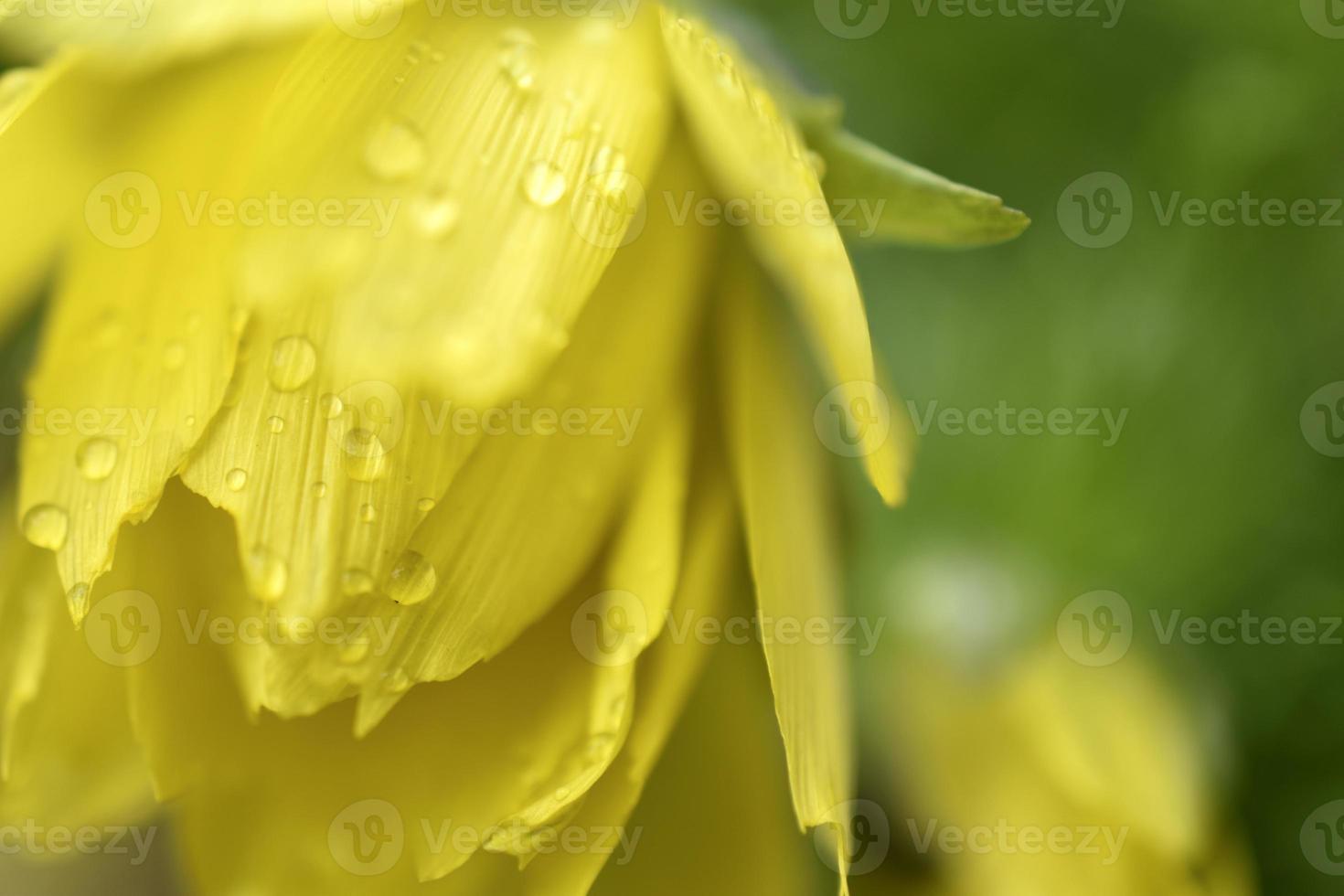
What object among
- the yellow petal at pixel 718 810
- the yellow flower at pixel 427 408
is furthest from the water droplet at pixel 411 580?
the yellow petal at pixel 718 810

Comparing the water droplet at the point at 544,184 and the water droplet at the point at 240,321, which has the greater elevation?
the water droplet at the point at 544,184

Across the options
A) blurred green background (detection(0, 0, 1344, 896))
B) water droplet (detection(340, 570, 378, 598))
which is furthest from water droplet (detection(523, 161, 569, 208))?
blurred green background (detection(0, 0, 1344, 896))

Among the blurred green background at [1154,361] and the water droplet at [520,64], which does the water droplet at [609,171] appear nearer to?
the water droplet at [520,64]

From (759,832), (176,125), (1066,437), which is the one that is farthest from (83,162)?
(1066,437)

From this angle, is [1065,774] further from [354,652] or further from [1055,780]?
[354,652]

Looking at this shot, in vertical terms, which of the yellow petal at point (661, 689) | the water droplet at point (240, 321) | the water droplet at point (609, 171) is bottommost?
the yellow petal at point (661, 689)

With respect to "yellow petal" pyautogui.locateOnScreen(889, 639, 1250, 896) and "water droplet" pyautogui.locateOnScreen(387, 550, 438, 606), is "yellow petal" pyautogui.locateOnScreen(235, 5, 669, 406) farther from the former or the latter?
"yellow petal" pyautogui.locateOnScreen(889, 639, 1250, 896)

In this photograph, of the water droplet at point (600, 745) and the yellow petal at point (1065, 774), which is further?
the yellow petal at point (1065, 774)
